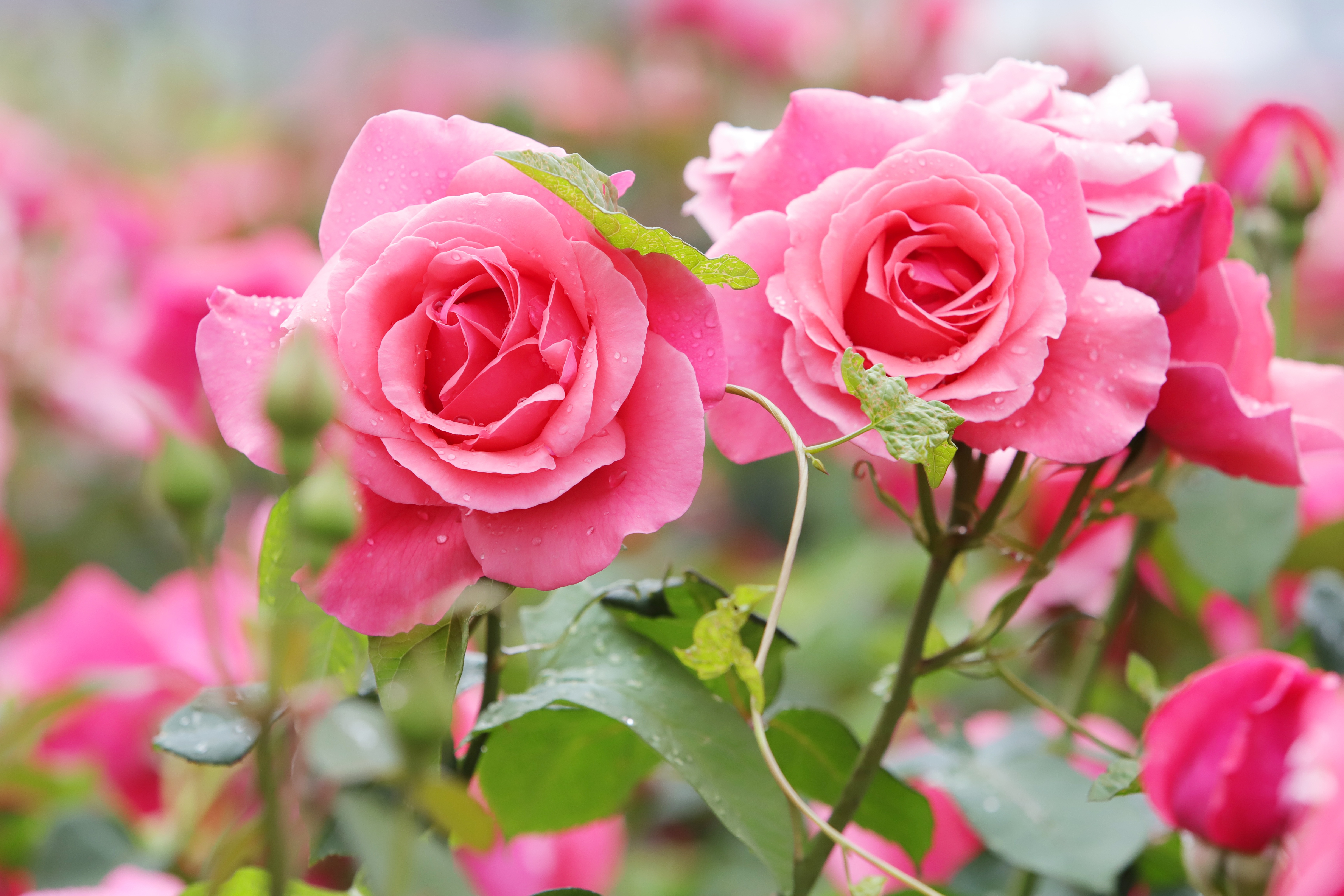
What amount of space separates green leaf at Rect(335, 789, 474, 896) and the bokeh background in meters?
0.40

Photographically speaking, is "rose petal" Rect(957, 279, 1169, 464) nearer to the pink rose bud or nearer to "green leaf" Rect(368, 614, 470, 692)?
"green leaf" Rect(368, 614, 470, 692)

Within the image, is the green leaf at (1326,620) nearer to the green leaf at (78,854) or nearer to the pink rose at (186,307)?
the green leaf at (78,854)

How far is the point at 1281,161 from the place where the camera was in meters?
0.60

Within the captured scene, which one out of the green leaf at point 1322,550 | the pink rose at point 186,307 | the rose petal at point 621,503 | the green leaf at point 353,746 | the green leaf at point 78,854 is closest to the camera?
the green leaf at point 353,746

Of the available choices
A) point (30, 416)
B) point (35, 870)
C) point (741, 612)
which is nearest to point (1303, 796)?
point (741, 612)

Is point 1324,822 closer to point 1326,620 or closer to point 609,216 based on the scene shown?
point 609,216

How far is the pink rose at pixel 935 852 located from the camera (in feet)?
1.78

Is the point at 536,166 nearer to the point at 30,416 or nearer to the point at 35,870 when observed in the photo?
the point at 35,870

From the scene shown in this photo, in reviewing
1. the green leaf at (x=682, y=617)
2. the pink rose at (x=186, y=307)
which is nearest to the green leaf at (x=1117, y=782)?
the green leaf at (x=682, y=617)

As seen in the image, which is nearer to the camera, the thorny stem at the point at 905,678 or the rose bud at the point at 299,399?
the rose bud at the point at 299,399

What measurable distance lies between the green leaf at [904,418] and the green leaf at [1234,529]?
273mm

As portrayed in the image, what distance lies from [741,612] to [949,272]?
0.40 ft

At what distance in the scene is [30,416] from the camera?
1.22 m

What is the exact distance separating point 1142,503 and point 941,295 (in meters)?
0.12
